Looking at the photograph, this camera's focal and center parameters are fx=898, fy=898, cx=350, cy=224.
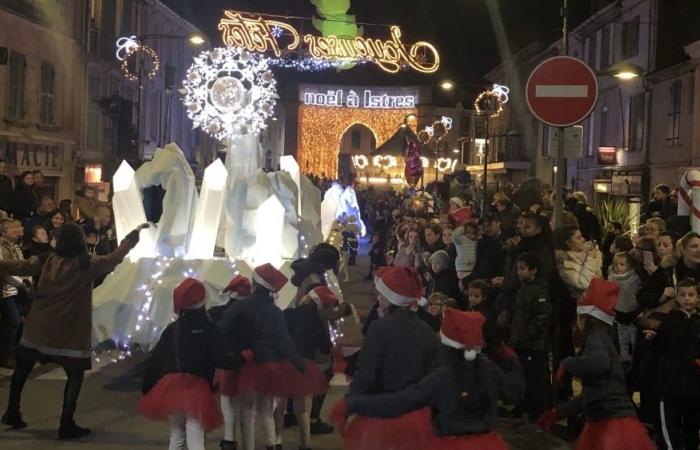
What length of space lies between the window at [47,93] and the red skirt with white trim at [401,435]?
74.7 ft

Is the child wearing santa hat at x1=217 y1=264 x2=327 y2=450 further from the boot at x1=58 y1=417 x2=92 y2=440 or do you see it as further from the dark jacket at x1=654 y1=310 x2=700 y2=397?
the dark jacket at x1=654 y1=310 x2=700 y2=397

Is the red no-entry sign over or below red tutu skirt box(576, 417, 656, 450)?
over

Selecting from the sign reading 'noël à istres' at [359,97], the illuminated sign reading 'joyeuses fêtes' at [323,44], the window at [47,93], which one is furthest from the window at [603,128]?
the sign reading 'noël à istres' at [359,97]

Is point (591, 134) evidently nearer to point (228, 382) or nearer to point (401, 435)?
point (228, 382)

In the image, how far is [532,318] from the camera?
8.06 metres

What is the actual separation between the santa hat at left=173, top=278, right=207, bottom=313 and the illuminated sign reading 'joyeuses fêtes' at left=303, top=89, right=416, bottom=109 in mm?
60443

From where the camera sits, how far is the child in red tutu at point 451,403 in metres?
5.00

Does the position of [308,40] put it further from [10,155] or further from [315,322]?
[315,322]

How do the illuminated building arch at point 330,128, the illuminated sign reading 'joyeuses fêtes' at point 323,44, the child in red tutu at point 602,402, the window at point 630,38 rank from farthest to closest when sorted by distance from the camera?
the illuminated building arch at point 330,128, the illuminated sign reading 'joyeuses fêtes' at point 323,44, the window at point 630,38, the child in red tutu at point 602,402

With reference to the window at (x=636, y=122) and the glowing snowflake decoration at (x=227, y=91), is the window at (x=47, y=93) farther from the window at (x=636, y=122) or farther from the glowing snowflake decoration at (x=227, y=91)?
the window at (x=636, y=122)

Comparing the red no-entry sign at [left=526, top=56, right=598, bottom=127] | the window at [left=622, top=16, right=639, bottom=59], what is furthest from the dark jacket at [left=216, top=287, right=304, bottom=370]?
the window at [left=622, top=16, right=639, bottom=59]

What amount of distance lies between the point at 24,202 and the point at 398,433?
10.5 m

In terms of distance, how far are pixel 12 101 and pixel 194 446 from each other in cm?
1971

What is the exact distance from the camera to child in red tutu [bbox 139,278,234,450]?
250 inches
